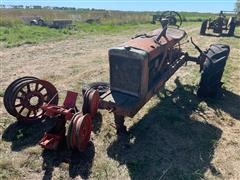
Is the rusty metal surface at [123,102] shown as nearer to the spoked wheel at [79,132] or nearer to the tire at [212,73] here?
the spoked wheel at [79,132]

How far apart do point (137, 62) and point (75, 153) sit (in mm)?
1698

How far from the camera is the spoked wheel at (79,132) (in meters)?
4.15

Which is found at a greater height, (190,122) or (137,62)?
(137,62)

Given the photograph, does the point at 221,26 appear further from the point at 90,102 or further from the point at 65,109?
the point at 65,109

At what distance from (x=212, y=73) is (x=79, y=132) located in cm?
338

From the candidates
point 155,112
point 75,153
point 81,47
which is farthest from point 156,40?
point 81,47

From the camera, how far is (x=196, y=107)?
635 cm

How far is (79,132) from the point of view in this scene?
4195 millimetres

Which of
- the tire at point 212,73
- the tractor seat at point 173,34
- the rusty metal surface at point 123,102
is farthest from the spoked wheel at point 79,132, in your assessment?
the tire at point 212,73

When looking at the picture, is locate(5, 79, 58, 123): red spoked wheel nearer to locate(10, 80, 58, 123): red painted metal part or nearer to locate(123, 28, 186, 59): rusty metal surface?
locate(10, 80, 58, 123): red painted metal part

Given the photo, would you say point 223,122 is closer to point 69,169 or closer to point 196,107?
point 196,107

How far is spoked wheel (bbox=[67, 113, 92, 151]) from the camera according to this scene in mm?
4148

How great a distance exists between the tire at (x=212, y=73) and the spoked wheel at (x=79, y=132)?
2987 millimetres

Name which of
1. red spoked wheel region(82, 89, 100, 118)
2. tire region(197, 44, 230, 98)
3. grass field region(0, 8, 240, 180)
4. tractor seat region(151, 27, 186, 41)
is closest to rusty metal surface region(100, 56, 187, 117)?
red spoked wheel region(82, 89, 100, 118)
